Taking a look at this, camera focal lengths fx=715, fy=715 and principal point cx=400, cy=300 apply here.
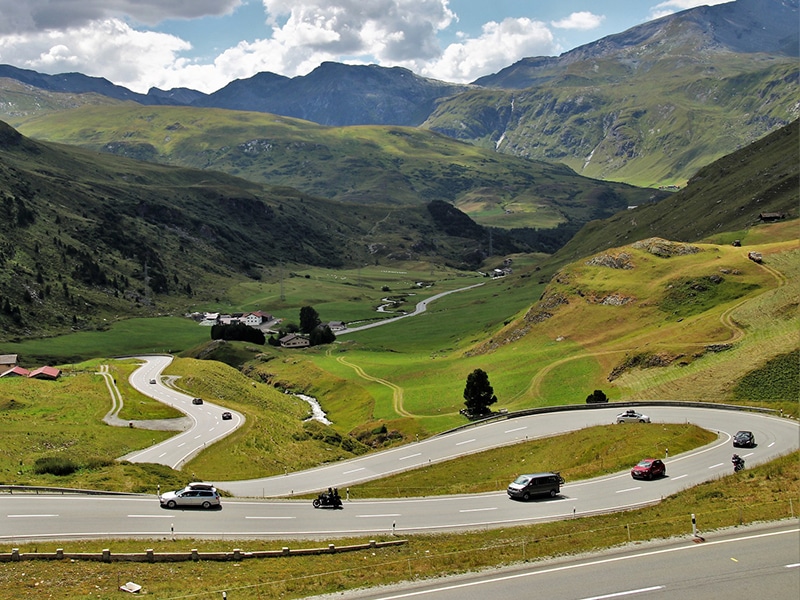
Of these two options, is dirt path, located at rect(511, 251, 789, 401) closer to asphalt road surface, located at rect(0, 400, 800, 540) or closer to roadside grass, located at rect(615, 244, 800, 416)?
roadside grass, located at rect(615, 244, 800, 416)

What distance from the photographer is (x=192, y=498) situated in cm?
4409

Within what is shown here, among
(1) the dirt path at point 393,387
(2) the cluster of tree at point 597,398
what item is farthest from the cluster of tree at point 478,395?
(2) the cluster of tree at point 597,398

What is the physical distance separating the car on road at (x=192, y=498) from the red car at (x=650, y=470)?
2865cm

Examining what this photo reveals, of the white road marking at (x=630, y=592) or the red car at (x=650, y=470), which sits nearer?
the white road marking at (x=630, y=592)

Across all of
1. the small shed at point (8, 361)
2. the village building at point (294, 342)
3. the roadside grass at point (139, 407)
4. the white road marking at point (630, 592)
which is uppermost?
the village building at point (294, 342)

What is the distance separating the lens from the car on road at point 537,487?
47.0 m

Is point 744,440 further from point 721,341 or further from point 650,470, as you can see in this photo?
point 721,341

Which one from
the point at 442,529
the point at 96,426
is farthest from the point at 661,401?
the point at 96,426

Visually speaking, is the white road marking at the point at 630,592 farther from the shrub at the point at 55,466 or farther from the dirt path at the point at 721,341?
the dirt path at the point at 721,341

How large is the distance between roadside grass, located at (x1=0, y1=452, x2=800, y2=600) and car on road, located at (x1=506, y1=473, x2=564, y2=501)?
6.62 metres

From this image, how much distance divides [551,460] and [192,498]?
102ft

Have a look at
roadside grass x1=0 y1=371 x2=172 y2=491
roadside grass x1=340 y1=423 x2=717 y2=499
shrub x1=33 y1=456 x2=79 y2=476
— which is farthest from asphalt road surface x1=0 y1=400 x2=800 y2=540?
shrub x1=33 y1=456 x2=79 y2=476

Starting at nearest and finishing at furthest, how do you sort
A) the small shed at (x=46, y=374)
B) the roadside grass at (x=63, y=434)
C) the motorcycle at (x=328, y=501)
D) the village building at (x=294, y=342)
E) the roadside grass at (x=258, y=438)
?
the motorcycle at (x=328, y=501), the roadside grass at (x=63, y=434), the roadside grass at (x=258, y=438), the small shed at (x=46, y=374), the village building at (x=294, y=342)

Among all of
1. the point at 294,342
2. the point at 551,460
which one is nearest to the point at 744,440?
the point at 551,460
